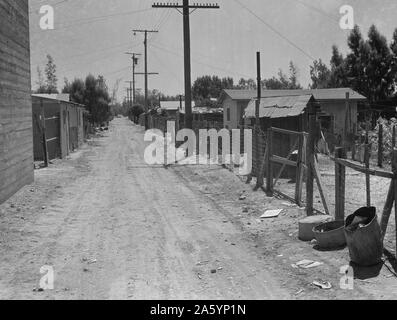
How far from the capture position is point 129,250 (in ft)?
27.2

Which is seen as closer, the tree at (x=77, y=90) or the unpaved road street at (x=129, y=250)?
the unpaved road street at (x=129, y=250)

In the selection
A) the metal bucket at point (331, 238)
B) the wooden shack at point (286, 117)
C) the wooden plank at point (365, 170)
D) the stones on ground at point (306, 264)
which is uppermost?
the wooden shack at point (286, 117)

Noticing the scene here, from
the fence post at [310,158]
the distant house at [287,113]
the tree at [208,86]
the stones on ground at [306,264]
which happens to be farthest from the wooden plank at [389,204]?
the tree at [208,86]

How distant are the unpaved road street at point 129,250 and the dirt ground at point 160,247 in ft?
0.05

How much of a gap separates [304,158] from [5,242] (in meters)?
5.78

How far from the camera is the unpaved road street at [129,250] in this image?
6.36m

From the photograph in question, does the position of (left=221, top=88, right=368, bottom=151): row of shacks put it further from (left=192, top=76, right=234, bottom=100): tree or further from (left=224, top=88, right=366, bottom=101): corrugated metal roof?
(left=192, top=76, right=234, bottom=100): tree

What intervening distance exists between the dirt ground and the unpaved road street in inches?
0.6

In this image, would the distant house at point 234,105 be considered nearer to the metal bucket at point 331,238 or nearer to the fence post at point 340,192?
the fence post at point 340,192

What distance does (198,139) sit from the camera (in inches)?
1069

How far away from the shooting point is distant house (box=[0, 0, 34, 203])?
1265cm

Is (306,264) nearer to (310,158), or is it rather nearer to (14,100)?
(310,158)
